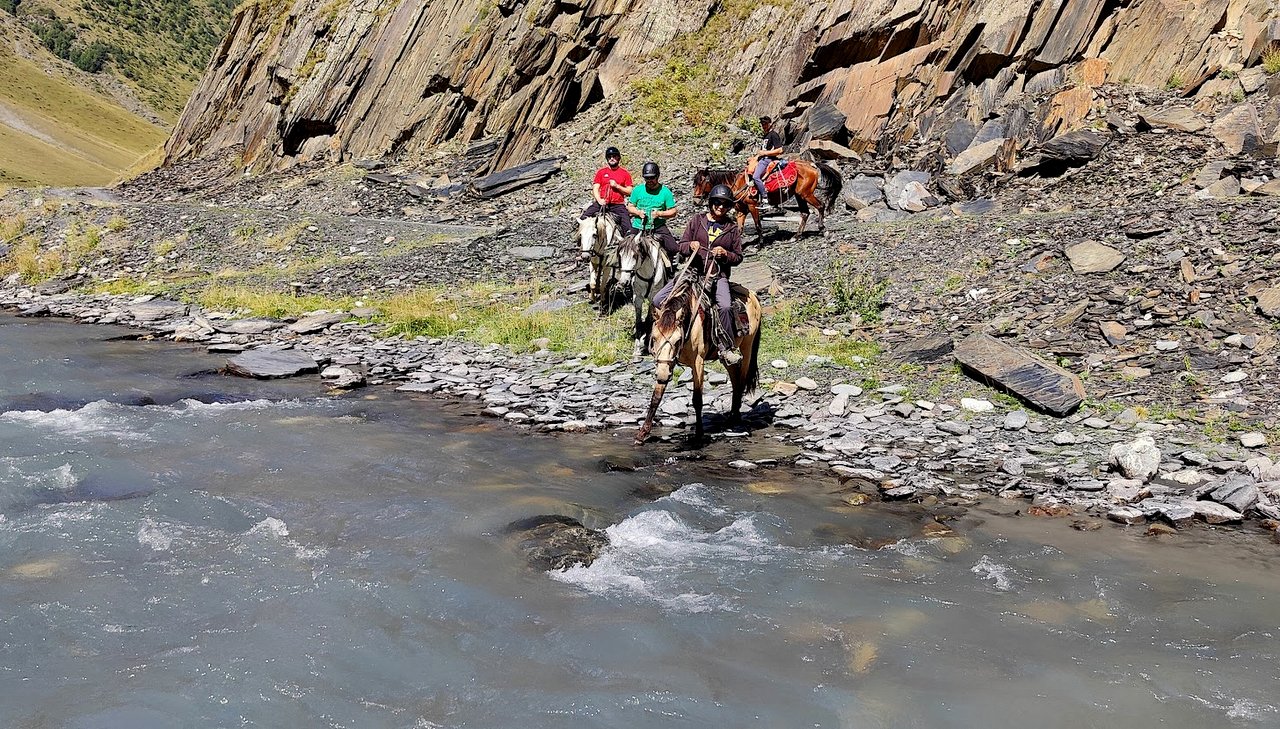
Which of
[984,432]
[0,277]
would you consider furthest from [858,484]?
[0,277]

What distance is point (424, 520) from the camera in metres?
7.26

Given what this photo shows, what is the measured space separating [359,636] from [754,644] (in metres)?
2.35

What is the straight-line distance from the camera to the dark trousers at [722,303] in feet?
31.9

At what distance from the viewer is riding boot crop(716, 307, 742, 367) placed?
9.73 meters

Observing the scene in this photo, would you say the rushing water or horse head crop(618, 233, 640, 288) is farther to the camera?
horse head crop(618, 233, 640, 288)

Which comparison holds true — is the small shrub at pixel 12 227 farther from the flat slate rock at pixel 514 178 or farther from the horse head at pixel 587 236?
the horse head at pixel 587 236

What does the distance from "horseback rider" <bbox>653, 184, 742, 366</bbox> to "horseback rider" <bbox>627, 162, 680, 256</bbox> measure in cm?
280

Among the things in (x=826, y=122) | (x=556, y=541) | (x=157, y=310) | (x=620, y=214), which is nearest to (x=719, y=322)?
(x=556, y=541)

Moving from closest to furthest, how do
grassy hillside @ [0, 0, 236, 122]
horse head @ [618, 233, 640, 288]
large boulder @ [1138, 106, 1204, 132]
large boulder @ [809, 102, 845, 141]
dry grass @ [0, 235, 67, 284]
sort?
horse head @ [618, 233, 640, 288], large boulder @ [1138, 106, 1204, 132], dry grass @ [0, 235, 67, 284], large boulder @ [809, 102, 845, 141], grassy hillside @ [0, 0, 236, 122]

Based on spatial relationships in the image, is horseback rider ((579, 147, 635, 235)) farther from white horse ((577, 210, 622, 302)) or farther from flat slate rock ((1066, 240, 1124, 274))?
flat slate rock ((1066, 240, 1124, 274))

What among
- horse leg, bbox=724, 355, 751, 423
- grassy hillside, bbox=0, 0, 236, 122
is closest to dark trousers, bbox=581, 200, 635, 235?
horse leg, bbox=724, 355, 751, 423

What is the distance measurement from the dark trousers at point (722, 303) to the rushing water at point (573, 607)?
1.77 metres

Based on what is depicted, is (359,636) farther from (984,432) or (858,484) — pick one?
(984,432)

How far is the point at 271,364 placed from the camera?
1359 cm
